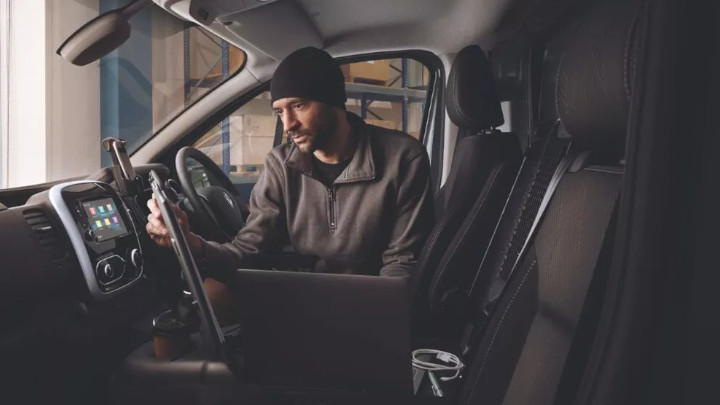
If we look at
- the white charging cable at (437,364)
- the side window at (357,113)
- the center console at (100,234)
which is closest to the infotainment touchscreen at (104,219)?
the center console at (100,234)

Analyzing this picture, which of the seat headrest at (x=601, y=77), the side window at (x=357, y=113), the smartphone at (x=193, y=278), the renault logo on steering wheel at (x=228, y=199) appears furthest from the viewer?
the side window at (x=357, y=113)

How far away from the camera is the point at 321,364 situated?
913 mm

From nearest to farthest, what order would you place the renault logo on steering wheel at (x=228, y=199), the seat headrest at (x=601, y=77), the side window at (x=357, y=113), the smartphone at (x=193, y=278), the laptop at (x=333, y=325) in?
the seat headrest at (x=601, y=77) < the laptop at (x=333, y=325) < the smartphone at (x=193, y=278) < the renault logo on steering wheel at (x=228, y=199) < the side window at (x=357, y=113)

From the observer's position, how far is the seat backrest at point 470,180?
164 centimetres

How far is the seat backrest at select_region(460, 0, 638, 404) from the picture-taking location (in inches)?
Answer: 23.4

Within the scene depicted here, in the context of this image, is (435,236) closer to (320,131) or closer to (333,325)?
(320,131)

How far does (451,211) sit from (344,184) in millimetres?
324

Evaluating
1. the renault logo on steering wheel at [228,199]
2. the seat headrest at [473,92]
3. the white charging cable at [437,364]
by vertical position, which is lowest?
the white charging cable at [437,364]

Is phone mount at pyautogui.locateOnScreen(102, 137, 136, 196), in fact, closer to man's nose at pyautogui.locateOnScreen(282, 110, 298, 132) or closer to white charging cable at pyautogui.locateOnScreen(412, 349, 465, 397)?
man's nose at pyautogui.locateOnScreen(282, 110, 298, 132)

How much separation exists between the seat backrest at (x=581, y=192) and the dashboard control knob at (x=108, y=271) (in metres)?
0.86

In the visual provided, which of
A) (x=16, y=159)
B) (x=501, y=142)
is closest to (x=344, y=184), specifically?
(x=501, y=142)

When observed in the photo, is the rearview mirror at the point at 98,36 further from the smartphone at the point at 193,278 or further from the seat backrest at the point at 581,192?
the seat backrest at the point at 581,192

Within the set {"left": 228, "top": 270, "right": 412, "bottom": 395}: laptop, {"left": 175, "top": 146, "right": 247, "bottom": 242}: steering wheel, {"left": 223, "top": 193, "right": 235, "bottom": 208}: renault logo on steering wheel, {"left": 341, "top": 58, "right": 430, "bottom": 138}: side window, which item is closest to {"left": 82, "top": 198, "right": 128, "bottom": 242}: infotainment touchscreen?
{"left": 175, "top": 146, "right": 247, "bottom": 242}: steering wheel

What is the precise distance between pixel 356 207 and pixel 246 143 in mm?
2093
